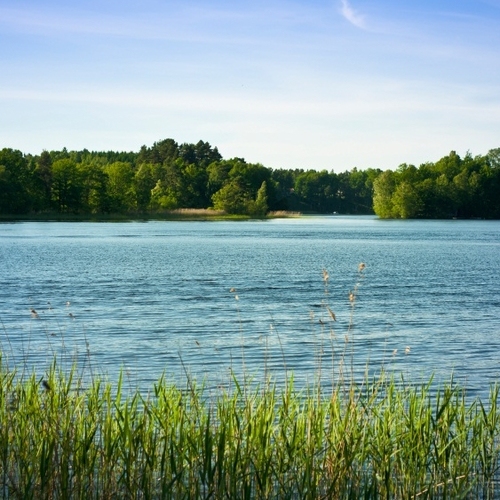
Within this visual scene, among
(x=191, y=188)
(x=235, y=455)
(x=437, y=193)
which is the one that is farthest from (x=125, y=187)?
(x=235, y=455)

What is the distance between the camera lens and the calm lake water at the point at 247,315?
1644cm

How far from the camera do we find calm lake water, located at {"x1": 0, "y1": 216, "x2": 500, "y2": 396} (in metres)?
16.4

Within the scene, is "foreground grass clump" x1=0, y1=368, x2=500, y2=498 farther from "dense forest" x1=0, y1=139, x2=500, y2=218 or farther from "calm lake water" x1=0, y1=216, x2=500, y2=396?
"dense forest" x1=0, y1=139, x2=500, y2=218

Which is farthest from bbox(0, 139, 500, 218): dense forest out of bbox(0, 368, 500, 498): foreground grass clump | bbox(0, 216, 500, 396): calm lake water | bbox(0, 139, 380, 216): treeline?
bbox(0, 368, 500, 498): foreground grass clump

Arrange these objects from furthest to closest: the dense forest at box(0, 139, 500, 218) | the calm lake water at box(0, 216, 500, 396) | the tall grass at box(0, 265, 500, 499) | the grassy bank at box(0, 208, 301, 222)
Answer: the grassy bank at box(0, 208, 301, 222) < the dense forest at box(0, 139, 500, 218) < the calm lake water at box(0, 216, 500, 396) < the tall grass at box(0, 265, 500, 499)

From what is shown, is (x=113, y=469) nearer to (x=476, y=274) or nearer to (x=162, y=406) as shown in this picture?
(x=162, y=406)

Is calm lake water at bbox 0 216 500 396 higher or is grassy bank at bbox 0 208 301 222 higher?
grassy bank at bbox 0 208 301 222

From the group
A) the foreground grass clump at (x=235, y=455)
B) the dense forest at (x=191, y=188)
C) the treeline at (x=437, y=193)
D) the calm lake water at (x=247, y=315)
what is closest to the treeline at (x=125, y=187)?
the dense forest at (x=191, y=188)

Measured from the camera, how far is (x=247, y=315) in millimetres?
Result: 25594

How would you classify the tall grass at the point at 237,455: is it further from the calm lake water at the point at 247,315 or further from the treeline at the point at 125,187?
the treeline at the point at 125,187

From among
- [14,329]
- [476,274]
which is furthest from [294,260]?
[14,329]

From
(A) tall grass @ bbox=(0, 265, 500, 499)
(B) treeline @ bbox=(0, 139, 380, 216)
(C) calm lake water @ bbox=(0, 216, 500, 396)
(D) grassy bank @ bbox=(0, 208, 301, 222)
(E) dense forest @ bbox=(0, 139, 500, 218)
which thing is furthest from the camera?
(D) grassy bank @ bbox=(0, 208, 301, 222)

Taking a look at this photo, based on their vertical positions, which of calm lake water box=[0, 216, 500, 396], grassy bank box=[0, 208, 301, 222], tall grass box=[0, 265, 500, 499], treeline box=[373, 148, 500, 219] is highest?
treeline box=[373, 148, 500, 219]

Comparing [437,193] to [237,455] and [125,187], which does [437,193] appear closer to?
[125,187]
